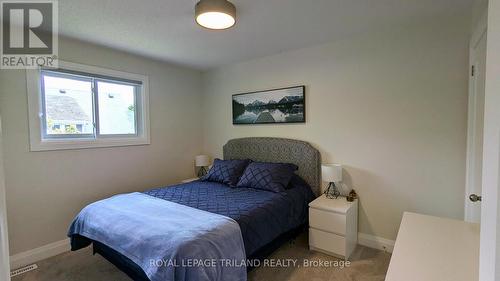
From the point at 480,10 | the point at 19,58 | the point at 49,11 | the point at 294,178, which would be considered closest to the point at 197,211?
the point at 294,178

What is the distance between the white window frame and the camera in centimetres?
243

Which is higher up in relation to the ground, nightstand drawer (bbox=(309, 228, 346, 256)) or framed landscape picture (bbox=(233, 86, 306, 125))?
framed landscape picture (bbox=(233, 86, 306, 125))

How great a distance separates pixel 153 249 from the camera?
161cm

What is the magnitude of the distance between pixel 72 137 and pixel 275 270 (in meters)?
2.64

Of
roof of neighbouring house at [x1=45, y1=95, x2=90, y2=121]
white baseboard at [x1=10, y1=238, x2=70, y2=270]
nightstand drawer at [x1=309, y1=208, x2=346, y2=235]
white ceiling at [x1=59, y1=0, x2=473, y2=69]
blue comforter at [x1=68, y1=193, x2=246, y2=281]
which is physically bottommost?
white baseboard at [x1=10, y1=238, x2=70, y2=270]

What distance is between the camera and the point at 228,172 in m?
3.17

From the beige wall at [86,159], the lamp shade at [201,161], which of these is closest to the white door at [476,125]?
the lamp shade at [201,161]

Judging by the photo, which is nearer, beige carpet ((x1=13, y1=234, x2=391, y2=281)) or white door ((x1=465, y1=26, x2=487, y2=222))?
white door ((x1=465, y1=26, x2=487, y2=222))

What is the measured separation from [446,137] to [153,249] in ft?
8.68

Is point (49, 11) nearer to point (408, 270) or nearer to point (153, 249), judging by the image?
point (153, 249)

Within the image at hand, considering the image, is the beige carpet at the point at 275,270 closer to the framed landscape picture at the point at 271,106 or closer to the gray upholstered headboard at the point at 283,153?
the gray upholstered headboard at the point at 283,153

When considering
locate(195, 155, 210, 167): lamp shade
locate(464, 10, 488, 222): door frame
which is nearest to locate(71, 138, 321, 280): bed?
locate(195, 155, 210, 167): lamp shade

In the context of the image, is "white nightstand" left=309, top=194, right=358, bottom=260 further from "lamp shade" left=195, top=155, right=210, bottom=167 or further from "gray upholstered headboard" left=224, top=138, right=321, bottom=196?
"lamp shade" left=195, top=155, right=210, bottom=167

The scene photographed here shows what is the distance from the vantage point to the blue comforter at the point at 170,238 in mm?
1520
